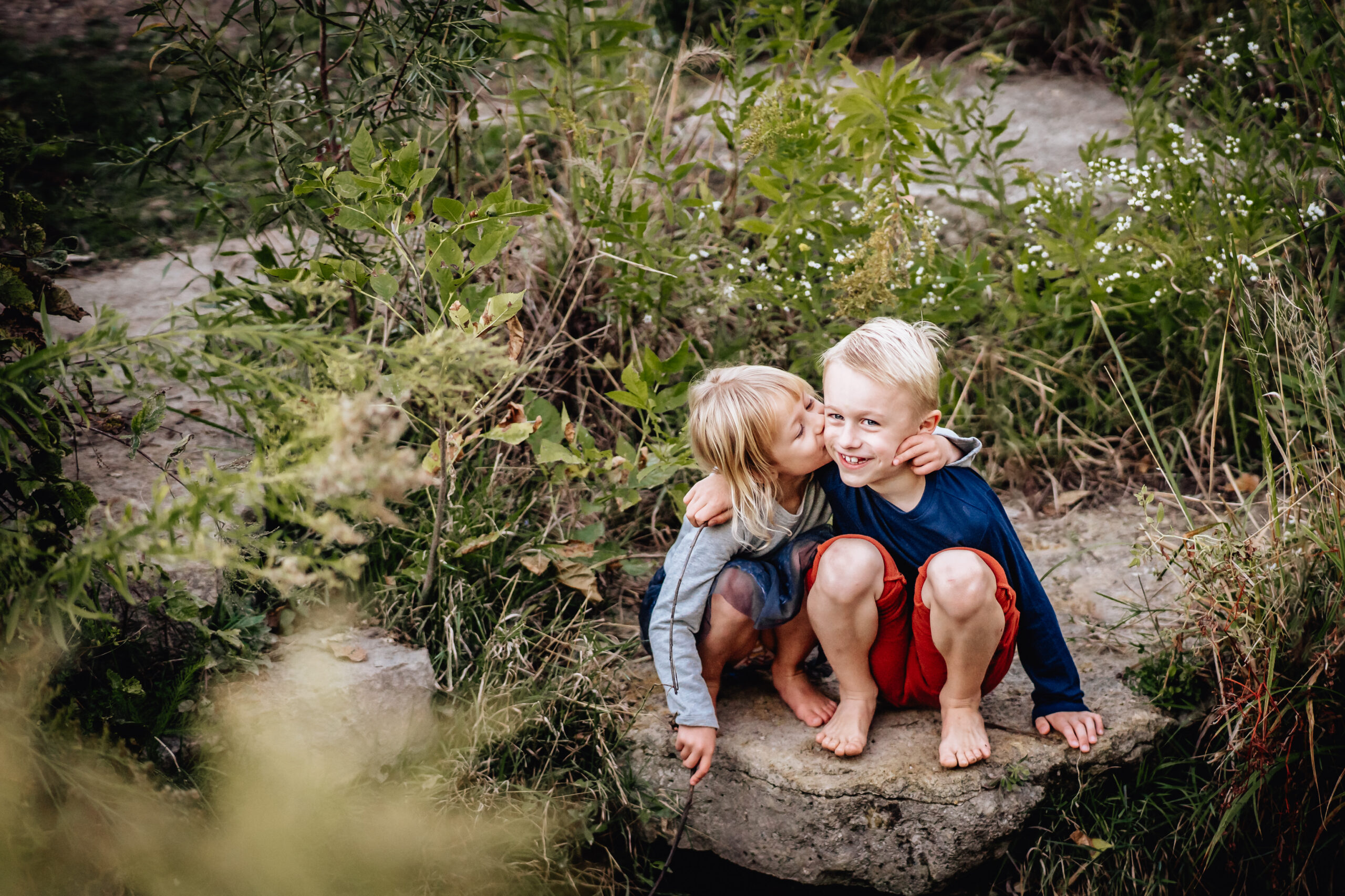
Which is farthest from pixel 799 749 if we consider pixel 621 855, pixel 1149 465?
pixel 1149 465

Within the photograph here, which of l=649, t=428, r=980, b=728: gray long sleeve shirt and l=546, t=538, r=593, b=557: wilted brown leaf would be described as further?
l=546, t=538, r=593, b=557: wilted brown leaf

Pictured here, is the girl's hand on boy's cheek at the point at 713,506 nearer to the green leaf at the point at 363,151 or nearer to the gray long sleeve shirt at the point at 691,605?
the gray long sleeve shirt at the point at 691,605

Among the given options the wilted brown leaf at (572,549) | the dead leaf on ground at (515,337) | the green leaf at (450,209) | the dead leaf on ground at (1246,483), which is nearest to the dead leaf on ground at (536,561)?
the wilted brown leaf at (572,549)

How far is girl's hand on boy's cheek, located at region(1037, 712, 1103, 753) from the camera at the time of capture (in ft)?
6.78

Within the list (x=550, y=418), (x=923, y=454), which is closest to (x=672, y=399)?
(x=550, y=418)

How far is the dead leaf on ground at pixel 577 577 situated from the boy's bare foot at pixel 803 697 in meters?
0.51

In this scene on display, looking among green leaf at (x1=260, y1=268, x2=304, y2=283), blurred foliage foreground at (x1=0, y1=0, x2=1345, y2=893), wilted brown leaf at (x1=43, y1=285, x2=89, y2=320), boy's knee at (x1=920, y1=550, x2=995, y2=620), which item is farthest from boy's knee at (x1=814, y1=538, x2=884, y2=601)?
wilted brown leaf at (x1=43, y1=285, x2=89, y2=320)

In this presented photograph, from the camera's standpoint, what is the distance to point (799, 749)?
6.97ft

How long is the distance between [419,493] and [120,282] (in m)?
1.38

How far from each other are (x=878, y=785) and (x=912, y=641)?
319 mm

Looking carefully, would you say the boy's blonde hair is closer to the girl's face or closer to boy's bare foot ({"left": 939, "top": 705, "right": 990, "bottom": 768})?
the girl's face

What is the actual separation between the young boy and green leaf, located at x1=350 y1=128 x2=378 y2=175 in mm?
1006

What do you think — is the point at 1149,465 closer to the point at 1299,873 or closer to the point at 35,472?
the point at 1299,873

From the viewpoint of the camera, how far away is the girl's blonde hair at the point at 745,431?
6.48ft
